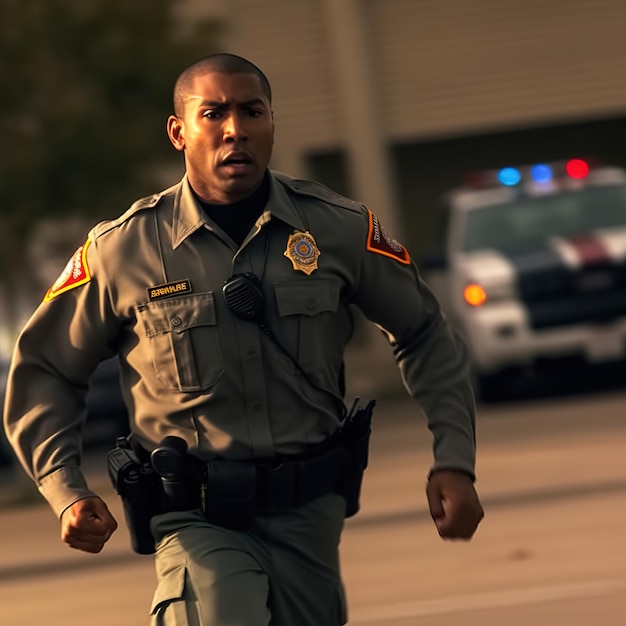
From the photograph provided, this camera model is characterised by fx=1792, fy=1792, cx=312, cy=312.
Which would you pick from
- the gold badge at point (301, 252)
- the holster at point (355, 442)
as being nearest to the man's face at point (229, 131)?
the gold badge at point (301, 252)

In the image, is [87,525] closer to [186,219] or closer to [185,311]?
[185,311]

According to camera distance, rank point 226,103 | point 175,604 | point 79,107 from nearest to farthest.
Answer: point 175,604 < point 226,103 < point 79,107

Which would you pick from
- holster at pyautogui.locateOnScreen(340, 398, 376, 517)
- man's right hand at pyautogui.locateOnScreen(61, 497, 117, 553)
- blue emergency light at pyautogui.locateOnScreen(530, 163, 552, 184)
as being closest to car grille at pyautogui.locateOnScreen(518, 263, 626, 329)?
blue emergency light at pyautogui.locateOnScreen(530, 163, 552, 184)

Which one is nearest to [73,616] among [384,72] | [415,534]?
[415,534]

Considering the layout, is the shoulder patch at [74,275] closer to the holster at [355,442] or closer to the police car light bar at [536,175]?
the holster at [355,442]

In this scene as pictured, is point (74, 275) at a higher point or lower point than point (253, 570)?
higher

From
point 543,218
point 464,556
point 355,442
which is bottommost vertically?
point 543,218

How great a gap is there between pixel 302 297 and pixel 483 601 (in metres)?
3.30

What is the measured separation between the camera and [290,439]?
389 cm

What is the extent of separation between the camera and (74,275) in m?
3.98

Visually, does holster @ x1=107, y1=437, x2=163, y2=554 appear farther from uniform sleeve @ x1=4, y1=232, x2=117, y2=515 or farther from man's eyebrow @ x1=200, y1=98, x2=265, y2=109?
man's eyebrow @ x1=200, y1=98, x2=265, y2=109

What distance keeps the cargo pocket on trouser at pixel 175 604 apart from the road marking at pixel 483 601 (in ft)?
9.97

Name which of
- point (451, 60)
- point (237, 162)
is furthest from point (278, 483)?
point (451, 60)

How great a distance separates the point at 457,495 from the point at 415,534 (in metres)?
4.83
